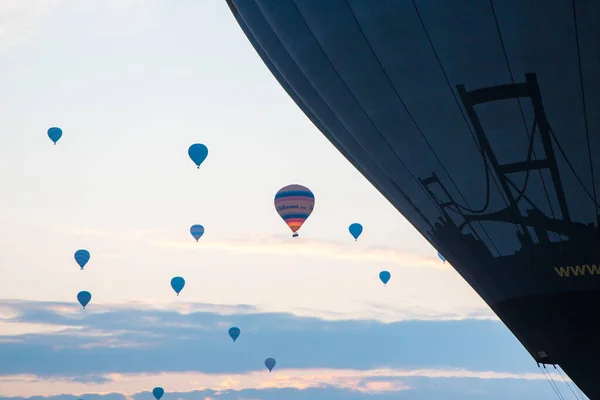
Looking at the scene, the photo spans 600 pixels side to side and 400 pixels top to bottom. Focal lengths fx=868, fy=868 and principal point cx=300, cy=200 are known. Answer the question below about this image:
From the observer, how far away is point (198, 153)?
46188mm

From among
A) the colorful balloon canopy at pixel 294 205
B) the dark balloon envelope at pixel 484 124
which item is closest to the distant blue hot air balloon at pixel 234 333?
the colorful balloon canopy at pixel 294 205

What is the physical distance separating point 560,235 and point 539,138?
276cm

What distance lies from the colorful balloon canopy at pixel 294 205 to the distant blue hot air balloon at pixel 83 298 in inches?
771

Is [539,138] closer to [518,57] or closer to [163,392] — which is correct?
[518,57]

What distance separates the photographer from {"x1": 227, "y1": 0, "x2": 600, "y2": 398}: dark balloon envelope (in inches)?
696

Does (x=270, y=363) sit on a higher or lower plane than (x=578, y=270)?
higher

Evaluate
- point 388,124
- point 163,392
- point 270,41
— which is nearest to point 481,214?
point 388,124

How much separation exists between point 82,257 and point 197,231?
750 centimetres

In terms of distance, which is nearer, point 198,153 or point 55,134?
point 198,153

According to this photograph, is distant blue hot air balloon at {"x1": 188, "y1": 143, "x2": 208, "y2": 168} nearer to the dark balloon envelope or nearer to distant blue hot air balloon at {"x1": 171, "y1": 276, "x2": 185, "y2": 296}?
distant blue hot air balloon at {"x1": 171, "y1": 276, "x2": 185, "y2": 296}

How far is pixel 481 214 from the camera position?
21.2 meters

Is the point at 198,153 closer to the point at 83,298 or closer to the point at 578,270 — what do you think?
the point at 83,298

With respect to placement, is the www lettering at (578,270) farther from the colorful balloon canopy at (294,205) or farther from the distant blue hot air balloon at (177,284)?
the distant blue hot air balloon at (177,284)

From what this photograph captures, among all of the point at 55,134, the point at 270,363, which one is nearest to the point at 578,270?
the point at 55,134
